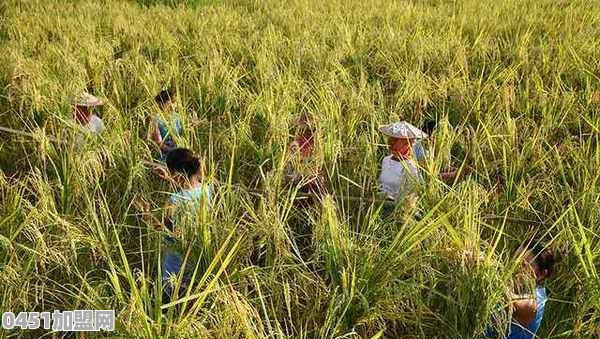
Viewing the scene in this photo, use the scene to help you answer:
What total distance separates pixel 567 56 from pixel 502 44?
838mm

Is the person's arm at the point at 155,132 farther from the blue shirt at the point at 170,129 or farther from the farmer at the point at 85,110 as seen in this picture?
the farmer at the point at 85,110

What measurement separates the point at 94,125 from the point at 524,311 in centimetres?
260

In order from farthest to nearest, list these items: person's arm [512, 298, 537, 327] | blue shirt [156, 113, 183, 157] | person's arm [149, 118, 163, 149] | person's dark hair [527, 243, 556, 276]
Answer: person's arm [149, 118, 163, 149]
blue shirt [156, 113, 183, 157]
person's dark hair [527, 243, 556, 276]
person's arm [512, 298, 537, 327]

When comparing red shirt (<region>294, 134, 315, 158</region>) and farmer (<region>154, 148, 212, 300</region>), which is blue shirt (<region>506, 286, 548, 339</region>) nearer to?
farmer (<region>154, 148, 212, 300</region>)

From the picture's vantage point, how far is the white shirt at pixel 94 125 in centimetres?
324

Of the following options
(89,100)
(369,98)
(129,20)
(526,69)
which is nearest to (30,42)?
(129,20)

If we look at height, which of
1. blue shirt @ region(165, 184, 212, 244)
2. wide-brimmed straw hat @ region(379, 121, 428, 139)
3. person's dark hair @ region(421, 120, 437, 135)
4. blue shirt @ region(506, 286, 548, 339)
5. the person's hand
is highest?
blue shirt @ region(165, 184, 212, 244)

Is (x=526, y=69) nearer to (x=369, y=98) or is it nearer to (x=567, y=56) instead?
(x=567, y=56)

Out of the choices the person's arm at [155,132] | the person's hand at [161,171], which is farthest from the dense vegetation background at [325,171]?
the person's arm at [155,132]

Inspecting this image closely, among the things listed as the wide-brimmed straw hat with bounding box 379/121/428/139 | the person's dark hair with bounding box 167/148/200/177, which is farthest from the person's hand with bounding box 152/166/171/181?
the wide-brimmed straw hat with bounding box 379/121/428/139

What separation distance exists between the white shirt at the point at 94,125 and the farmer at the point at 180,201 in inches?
27.9

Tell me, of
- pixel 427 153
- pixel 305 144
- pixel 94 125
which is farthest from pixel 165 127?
pixel 427 153

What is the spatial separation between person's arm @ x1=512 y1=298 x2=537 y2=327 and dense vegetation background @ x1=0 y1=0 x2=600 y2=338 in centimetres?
10

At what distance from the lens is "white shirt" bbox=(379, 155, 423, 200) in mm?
2619
